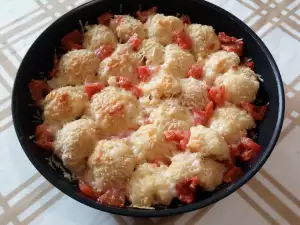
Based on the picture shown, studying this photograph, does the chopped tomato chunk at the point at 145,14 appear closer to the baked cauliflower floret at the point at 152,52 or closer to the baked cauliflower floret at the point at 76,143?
the baked cauliflower floret at the point at 152,52

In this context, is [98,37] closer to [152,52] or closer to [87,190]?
[152,52]

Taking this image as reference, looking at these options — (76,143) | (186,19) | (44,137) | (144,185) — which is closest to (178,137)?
(144,185)

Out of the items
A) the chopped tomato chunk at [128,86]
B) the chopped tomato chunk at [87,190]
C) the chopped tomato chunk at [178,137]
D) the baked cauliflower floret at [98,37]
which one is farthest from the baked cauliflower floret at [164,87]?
the chopped tomato chunk at [87,190]

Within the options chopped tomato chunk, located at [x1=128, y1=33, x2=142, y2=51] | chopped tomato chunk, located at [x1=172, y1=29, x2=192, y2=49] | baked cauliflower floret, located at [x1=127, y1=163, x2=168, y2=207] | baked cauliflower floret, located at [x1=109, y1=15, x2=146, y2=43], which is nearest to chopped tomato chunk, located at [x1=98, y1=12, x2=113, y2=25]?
baked cauliflower floret, located at [x1=109, y1=15, x2=146, y2=43]

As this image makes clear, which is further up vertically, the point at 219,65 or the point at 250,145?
the point at 219,65

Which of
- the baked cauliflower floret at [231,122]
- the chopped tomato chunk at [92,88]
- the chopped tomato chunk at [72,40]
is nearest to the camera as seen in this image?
the baked cauliflower floret at [231,122]
